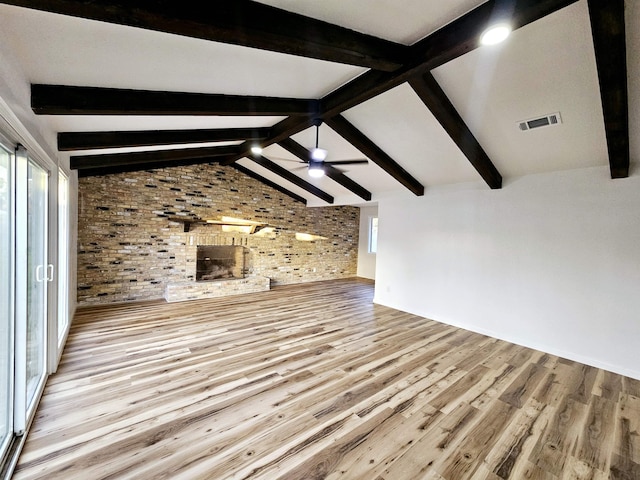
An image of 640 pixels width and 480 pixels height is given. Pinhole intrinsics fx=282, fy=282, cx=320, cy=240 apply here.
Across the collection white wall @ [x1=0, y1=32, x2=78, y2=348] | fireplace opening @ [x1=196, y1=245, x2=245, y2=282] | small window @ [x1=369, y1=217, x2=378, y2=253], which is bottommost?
fireplace opening @ [x1=196, y1=245, x2=245, y2=282]

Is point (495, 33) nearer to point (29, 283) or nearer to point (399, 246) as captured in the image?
point (29, 283)

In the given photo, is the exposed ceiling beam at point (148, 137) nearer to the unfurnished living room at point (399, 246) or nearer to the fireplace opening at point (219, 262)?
the unfurnished living room at point (399, 246)

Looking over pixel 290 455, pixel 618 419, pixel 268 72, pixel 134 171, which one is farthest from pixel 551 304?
pixel 134 171

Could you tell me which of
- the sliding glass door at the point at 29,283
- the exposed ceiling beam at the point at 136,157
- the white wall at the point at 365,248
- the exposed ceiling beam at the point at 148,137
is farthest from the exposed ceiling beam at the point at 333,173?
the white wall at the point at 365,248

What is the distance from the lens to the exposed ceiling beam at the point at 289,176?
6.08 meters

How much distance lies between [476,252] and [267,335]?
3569mm

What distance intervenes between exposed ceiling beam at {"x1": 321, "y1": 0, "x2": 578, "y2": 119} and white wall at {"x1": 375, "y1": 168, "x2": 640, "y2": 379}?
2.79m

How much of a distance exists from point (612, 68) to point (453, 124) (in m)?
1.28

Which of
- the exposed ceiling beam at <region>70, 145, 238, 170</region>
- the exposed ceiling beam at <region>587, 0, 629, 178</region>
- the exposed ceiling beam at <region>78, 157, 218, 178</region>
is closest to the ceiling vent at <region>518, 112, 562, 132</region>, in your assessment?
the exposed ceiling beam at <region>587, 0, 629, 178</region>

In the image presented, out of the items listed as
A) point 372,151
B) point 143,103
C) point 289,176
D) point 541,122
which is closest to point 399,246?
point 372,151

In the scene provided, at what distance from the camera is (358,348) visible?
369cm

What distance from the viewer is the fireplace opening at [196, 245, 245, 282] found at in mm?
6707

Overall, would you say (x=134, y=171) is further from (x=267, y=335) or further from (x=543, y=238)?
(x=543, y=238)

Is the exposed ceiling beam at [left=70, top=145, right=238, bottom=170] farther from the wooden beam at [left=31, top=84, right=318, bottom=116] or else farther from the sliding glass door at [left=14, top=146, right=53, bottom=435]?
the wooden beam at [left=31, top=84, right=318, bottom=116]
